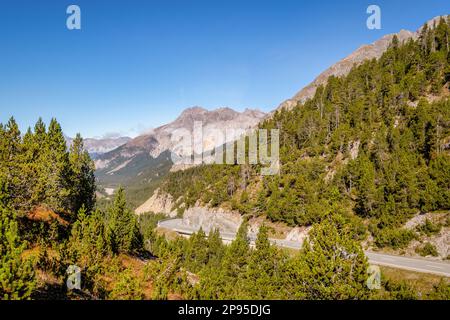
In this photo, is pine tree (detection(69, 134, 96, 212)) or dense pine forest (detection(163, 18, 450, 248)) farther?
pine tree (detection(69, 134, 96, 212))

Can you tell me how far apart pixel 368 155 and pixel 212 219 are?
50.1m

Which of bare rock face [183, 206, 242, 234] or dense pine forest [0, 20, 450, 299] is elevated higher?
dense pine forest [0, 20, 450, 299]

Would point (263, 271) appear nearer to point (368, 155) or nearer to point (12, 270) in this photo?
point (12, 270)

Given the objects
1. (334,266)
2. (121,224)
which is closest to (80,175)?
(121,224)

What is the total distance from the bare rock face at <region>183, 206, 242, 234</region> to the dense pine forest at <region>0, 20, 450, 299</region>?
3.74 meters

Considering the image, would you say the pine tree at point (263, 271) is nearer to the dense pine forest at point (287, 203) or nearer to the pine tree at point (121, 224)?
the dense pine forest at point (287, 203)

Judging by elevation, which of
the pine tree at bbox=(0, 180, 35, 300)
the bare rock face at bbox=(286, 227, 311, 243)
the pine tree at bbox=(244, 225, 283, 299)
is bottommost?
the bare rock face at bbox=(286, 227, 311, 243)

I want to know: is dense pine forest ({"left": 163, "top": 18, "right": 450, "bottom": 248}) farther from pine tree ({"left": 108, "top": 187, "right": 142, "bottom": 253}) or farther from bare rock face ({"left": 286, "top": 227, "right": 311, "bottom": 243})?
pine tree ({"left": 108, "top": 187, "right": 142, "bottom": 253})

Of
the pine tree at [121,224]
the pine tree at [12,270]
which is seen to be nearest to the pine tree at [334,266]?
the pine tree at [12,270]

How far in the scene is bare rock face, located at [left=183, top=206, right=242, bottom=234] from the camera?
3369 inches

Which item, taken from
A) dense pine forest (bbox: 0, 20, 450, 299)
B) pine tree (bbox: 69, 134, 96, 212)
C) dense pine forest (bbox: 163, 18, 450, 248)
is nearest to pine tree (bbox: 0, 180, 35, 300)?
dense pine forest (bbox: 0, 20, 450, 299)

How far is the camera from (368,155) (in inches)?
2638

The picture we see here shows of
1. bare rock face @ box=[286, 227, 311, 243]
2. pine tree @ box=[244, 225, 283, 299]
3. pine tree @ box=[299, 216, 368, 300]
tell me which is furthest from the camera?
bare rock face @ box=[286, 227, 311, 243]
